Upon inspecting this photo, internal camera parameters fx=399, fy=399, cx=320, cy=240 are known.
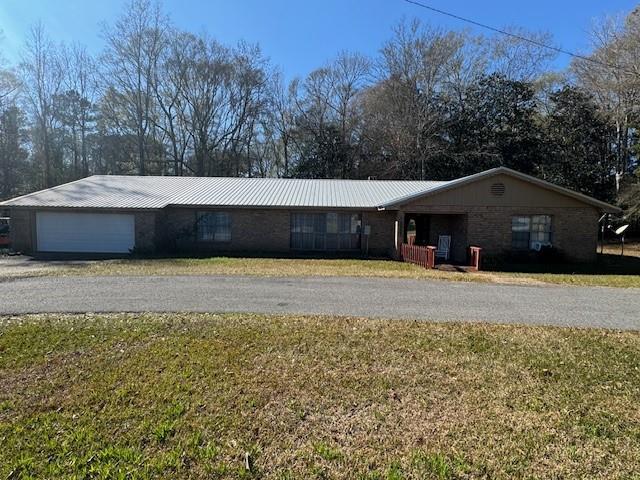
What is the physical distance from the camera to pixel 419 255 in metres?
15.4

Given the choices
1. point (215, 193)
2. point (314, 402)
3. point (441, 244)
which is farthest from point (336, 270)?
A: point (215, 193)

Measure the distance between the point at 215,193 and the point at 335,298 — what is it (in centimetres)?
1322

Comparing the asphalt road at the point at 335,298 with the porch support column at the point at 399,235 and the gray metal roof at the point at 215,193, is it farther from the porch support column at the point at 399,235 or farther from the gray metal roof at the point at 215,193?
the gray metal roof at the point at 215,193

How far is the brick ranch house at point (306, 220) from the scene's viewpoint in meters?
16.2

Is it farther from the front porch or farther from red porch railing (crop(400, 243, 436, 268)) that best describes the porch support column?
red porch railing (crop(400, 243, 436, 268))

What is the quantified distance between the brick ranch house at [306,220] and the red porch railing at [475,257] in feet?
3.11

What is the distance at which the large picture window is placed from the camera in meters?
19.0

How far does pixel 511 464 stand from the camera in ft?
9.93

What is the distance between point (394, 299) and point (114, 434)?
6.23m

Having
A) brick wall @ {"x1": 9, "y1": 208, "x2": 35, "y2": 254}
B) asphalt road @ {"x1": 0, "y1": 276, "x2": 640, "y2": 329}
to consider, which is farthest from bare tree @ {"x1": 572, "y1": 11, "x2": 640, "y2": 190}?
brick wall @ {"x1": 9, "y1": 208, "x2": 35, "y2": 254}

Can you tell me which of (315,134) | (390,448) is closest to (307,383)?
(390,448)

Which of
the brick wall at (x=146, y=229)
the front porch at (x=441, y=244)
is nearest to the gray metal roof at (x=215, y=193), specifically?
the brick wall at (x=146, y=229)

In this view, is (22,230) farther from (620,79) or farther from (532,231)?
(620,79)

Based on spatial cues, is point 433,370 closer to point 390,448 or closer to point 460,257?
point 390,448
